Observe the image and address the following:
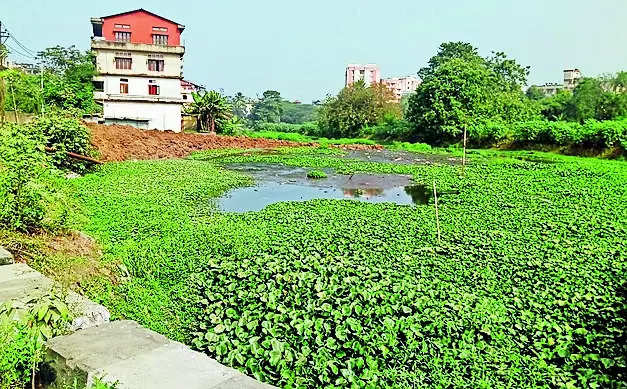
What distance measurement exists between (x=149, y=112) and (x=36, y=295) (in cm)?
3895

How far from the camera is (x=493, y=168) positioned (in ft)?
71.4

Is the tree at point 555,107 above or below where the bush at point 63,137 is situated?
above

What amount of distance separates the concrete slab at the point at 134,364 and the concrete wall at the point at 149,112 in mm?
→ 39209

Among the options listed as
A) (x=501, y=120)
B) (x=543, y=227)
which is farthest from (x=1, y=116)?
(x=501, y=120)

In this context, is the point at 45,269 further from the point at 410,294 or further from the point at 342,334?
the point at 410,294

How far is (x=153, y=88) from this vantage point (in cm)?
4106

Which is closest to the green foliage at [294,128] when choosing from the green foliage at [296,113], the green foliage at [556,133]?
the green foliage at [556,133]

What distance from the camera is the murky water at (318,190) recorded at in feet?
48.5

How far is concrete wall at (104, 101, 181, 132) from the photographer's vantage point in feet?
133

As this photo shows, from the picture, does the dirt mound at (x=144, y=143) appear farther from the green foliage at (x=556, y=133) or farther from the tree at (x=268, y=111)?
the tree at (x=268, y=111)

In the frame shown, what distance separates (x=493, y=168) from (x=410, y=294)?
17.2 meters

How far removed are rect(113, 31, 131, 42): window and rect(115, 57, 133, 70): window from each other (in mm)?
3297

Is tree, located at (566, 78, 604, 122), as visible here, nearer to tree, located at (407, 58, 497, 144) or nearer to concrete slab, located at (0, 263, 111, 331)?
tree, located at (407, 58, 497, 144)

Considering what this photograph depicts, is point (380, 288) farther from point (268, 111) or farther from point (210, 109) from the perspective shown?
point (268, 111)
